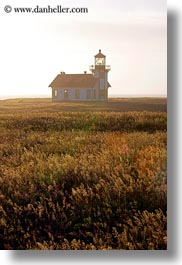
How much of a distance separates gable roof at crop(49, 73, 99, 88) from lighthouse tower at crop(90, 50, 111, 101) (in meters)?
0.06

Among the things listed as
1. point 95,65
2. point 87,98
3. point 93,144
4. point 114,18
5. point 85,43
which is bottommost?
point 93,144

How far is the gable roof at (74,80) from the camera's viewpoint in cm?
363

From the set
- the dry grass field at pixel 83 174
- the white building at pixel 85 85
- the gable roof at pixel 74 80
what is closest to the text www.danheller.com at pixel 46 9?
the white building at pixel 85 85

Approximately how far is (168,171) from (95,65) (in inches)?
48.8

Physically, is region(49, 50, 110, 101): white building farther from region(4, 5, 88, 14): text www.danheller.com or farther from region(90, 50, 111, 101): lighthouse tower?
region(4, 5, 88, 14): text www.danheller.com

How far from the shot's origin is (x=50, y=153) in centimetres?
371

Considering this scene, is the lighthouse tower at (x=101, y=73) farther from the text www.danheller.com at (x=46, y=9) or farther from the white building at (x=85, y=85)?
the text www.danheller.com at (x=46, y=9)

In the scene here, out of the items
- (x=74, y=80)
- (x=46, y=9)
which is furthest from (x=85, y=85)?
(x=46, y=9)

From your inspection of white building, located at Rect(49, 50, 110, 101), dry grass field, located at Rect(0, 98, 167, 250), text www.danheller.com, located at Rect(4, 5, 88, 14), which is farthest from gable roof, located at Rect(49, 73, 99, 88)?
text www.danheller.com, located at Rect(4, 5, 88, 14)

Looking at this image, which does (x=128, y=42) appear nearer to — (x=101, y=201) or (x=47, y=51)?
(x=47, y=51)

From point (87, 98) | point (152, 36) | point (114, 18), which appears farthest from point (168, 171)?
point (114, 18)

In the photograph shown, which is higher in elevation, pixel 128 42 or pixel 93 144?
pixel 128 42

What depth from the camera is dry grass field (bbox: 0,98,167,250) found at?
11.0 ft

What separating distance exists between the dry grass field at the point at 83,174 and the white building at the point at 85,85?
8 centimetres
